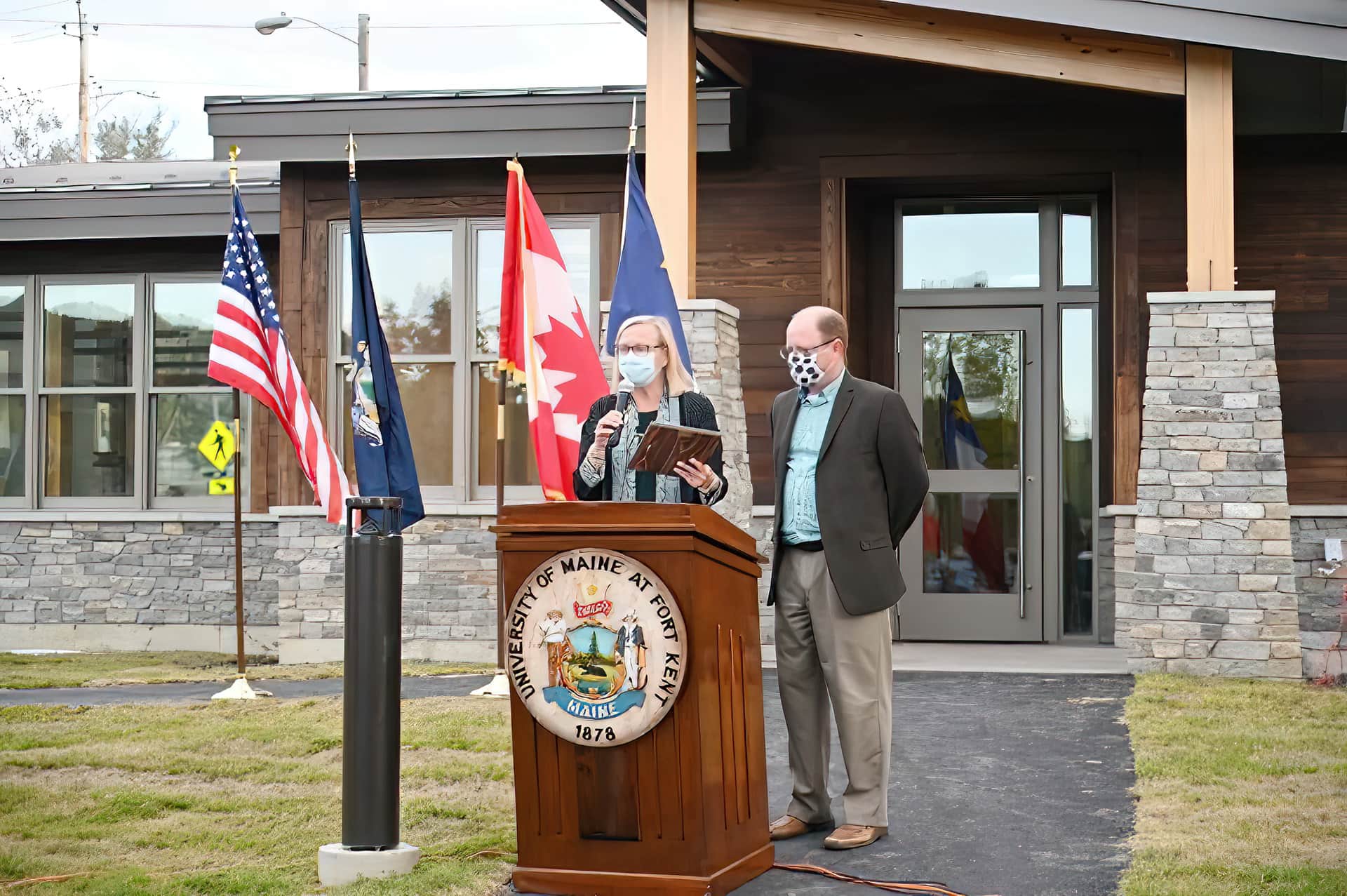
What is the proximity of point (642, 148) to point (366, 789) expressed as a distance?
754 cm

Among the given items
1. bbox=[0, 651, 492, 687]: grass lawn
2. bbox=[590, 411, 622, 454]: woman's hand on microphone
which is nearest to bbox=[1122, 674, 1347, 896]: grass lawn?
bbox=[590, 411, 622, 454]: woman's hand on microphone

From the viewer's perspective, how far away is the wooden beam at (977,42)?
916cm

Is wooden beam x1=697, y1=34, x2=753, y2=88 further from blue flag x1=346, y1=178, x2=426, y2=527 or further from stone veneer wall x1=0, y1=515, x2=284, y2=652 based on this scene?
stone veneer wall x1=0, y1=515, x2=284, y2=652

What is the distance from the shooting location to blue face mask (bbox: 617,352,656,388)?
16.3ft

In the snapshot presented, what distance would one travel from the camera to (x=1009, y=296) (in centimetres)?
1132

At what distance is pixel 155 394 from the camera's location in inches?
537

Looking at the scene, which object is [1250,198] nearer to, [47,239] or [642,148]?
[642,148]

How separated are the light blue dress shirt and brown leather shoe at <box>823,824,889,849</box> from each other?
995 mm

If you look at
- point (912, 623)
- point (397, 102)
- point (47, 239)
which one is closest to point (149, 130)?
point (47, 239)

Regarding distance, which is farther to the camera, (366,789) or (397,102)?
(397,102)

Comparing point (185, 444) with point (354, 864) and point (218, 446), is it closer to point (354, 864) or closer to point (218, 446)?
point (218, 446)

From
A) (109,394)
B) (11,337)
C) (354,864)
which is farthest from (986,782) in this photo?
(11,337)

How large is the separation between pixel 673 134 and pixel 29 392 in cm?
757

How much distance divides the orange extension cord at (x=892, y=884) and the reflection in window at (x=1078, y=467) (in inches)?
279
